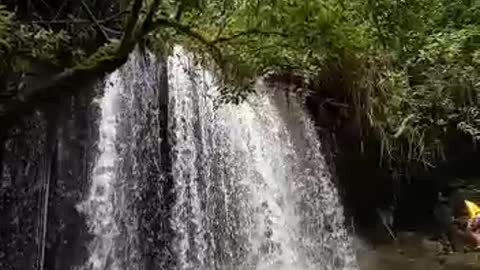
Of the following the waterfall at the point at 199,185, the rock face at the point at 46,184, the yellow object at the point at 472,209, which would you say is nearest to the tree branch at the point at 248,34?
the waterfall at the point at 199,185

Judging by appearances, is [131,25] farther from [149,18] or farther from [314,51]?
[314,51]

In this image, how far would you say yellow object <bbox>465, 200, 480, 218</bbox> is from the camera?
235 inches

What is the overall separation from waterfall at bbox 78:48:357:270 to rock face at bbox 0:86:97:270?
0.21 m

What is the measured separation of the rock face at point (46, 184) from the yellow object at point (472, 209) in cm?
324

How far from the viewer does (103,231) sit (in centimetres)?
530

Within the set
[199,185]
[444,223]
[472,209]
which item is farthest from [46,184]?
[472,209]

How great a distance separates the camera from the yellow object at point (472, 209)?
596 centimetres

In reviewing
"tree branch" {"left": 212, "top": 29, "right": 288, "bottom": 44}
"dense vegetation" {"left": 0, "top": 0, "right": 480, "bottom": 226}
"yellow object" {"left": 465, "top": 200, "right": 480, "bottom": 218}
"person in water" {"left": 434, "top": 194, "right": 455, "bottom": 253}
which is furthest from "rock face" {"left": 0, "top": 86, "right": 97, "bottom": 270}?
"yellow object" {"left": 465, "top": 200, "right": 480, "bottom": 218}

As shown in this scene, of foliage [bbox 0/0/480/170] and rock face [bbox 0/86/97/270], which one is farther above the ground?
foliage [bbox 0/0/480/170]

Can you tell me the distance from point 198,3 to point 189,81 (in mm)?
2144

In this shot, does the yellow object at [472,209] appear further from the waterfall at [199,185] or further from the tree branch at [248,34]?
the tree branch at [248,34]

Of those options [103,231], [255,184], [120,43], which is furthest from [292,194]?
[120,43]

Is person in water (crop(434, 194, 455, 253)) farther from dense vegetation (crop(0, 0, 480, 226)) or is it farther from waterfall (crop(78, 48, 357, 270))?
waterfall (crop(78, 48, 357, 270))

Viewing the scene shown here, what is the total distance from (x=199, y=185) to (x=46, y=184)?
1.25 meters
